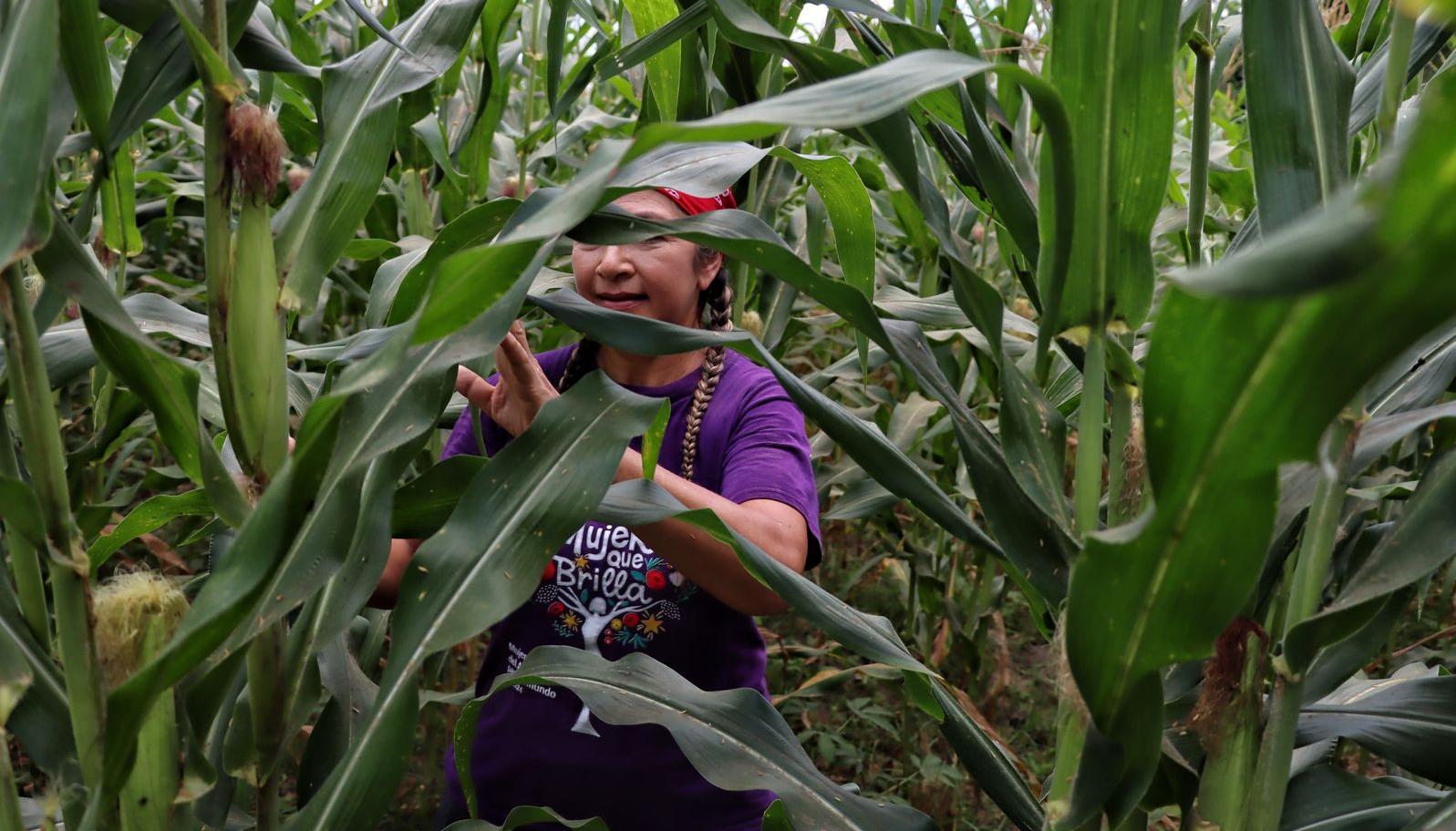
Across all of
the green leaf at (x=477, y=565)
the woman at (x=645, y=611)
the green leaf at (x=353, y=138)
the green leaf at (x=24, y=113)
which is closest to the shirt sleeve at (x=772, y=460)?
the woman at (x=645, y=611)

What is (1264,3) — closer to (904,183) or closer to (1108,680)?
(904,183)

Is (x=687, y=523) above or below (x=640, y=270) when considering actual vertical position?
below

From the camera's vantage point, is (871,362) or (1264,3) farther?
(871,362)

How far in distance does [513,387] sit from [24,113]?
1.41 ft

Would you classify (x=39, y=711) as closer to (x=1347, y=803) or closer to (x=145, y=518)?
(x=145, y=518)

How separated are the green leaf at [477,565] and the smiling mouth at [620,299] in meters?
0.41

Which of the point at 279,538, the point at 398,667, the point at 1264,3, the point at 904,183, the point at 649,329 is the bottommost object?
the point at 398,667

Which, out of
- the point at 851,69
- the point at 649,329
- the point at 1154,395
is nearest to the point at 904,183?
the point at 851,69

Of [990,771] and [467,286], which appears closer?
[467,286]

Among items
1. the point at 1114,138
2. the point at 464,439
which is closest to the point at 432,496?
the point at 464,439

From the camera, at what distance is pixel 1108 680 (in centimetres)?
65

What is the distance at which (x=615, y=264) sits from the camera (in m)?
1.25

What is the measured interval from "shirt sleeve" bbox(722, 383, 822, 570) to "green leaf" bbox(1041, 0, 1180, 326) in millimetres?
508

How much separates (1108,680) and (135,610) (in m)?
0.58
